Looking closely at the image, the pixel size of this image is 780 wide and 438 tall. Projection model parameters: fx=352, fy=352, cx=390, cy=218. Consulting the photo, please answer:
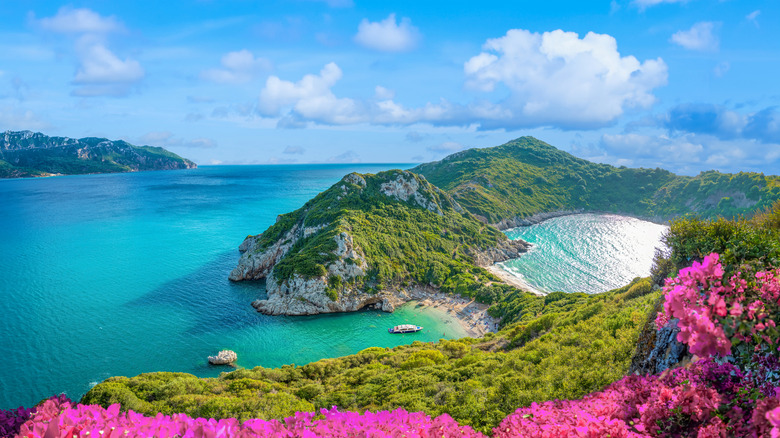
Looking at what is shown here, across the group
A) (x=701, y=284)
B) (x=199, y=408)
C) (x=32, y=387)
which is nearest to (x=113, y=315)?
(x=32, y=387)

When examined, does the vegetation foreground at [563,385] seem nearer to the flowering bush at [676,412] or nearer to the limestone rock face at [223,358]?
the flowering bush at [676,412]

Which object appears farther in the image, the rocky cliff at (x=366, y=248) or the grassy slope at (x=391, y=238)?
the grassy slope at (x=391, y=238)

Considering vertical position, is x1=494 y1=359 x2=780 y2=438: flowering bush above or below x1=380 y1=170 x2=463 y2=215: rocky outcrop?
below

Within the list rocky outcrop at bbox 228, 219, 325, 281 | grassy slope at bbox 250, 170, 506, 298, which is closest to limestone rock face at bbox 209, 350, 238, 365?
grassy slope at bbox 250, 170, 506, 298

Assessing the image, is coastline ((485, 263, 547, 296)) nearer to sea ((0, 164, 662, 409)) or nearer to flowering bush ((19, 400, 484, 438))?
sea ((0, 164, 662, 409))

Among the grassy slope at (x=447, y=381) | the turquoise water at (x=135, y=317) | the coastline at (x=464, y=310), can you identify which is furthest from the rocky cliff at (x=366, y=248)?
the grassy slope at (x=447, y=381)

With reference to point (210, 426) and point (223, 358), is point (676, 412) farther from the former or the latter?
point (223, 358)
